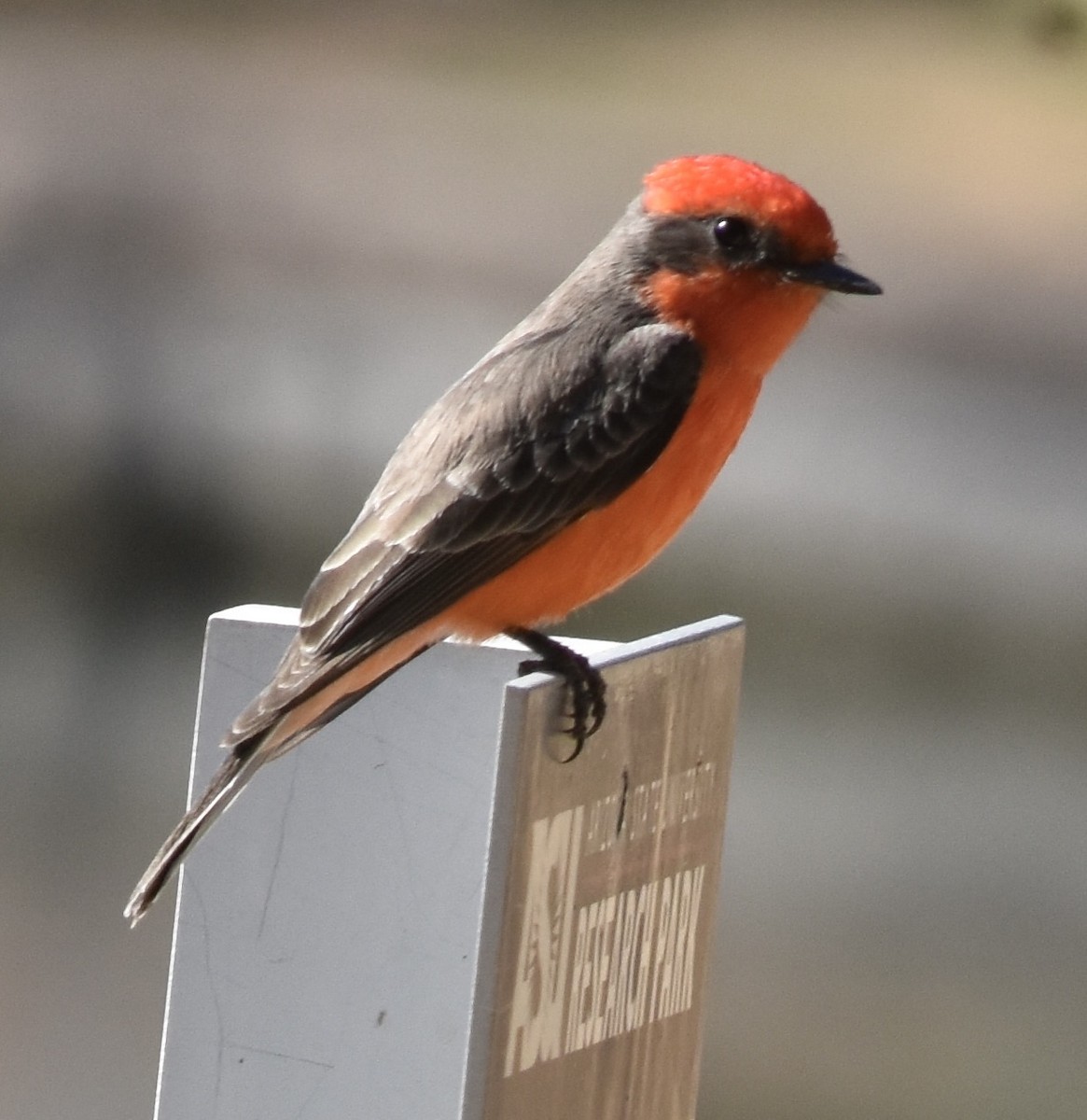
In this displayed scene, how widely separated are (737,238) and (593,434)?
1.53ft

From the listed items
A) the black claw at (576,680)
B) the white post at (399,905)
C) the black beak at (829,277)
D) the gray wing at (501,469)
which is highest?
the black beak at (829,277)

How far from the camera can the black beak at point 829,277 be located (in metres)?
4.23

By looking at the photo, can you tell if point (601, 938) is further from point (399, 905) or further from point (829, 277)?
point (829, 277)

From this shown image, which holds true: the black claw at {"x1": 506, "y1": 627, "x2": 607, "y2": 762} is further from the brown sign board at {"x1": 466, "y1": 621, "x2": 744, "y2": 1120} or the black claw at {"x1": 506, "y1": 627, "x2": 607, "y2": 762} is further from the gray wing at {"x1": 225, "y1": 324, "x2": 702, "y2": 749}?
the gray wing at {"x1": 225, "y1": 324, "x2": 702, "y2": 749}

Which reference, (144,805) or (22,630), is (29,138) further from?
(144,805)

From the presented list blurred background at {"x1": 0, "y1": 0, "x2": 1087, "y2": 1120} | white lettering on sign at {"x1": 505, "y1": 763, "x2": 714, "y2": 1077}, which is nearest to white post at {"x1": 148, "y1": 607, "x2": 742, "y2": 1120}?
white lettering on sign at {"x1": 505, "y1": 763, "x2": 714, "y2": 1077}

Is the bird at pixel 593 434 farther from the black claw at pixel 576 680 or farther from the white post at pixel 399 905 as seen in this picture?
the white post at pixel 399 905

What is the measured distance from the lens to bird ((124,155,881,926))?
4062mm

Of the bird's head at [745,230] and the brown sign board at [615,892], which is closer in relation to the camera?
the brown sign board at [615,892]

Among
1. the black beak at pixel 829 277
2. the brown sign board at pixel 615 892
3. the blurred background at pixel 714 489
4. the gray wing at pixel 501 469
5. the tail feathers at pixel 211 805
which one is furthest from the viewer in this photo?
the blurred background at pixel 714 489

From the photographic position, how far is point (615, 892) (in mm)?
3189

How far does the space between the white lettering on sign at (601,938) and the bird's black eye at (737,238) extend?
48.2 inches

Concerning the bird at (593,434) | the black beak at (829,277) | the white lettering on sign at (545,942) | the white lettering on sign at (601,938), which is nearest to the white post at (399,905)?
the white lettering on sign at (601,938)

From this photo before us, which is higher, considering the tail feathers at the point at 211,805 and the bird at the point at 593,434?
the bird at the point at 593,434
